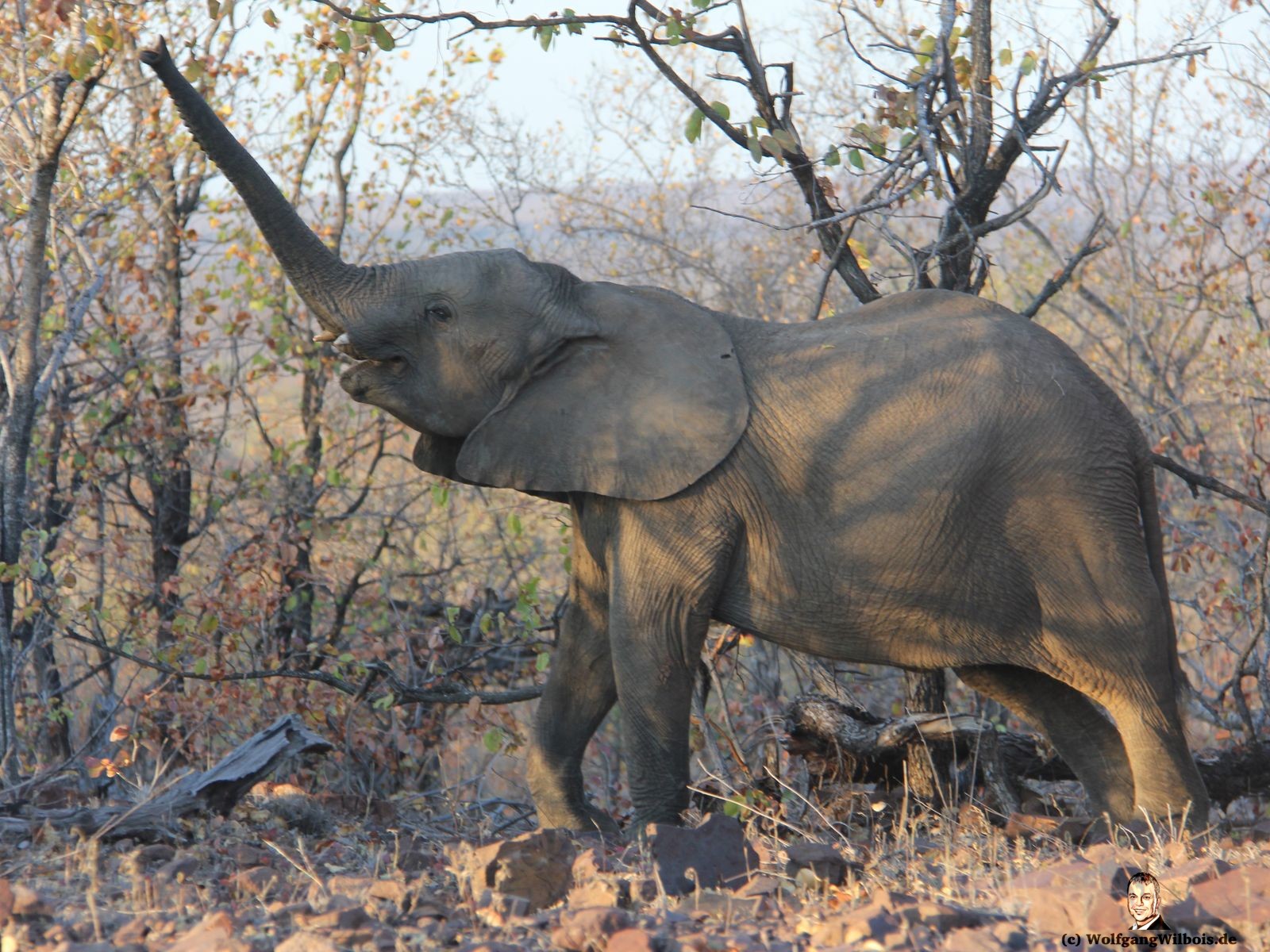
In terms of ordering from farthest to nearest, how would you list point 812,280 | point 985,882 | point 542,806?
point 812,280, point 542,806, point 985,882

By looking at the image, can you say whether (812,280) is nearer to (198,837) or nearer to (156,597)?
(156,597)

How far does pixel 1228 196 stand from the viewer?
Answer: 11.9 metres

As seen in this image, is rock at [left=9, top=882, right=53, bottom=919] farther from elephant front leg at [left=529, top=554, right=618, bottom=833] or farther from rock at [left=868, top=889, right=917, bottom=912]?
elephant front leg at [left=529, top=554, right=618, bottom=833]

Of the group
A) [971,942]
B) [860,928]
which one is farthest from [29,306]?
[971,942]

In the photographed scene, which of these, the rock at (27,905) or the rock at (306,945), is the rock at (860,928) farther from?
the rock at (27,905)

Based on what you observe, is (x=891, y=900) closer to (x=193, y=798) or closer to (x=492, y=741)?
(x=193, y=798)

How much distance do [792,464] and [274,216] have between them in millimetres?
2108

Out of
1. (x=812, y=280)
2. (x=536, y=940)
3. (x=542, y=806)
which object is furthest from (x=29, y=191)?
(x=812, y=280)

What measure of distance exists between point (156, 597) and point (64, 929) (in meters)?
6.40

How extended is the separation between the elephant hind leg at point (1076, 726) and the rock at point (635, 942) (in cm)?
265

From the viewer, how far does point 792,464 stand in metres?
5.34

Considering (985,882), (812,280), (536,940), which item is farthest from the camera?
(812,280)

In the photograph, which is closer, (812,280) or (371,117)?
(371,117)

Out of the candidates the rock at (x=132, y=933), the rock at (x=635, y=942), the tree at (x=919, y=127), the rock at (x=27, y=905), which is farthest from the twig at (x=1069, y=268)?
the rock at (x=27, y=905)
